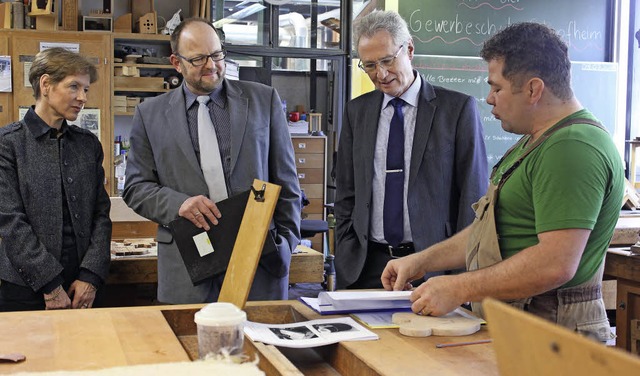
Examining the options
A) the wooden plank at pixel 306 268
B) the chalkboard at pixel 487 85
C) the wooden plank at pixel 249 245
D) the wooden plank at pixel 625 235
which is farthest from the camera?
the chalkboard at pixel 487 85

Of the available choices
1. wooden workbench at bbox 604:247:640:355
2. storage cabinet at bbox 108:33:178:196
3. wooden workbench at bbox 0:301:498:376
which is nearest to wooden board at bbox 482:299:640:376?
wooden workbench at bbox 0:301:498:376

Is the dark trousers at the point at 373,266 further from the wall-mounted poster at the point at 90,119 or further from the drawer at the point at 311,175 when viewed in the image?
the drawer at the point at 311,175

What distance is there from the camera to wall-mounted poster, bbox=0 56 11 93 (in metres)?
6.82

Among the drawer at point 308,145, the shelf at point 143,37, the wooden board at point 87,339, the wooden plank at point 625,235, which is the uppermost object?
the shelf at point 143,37

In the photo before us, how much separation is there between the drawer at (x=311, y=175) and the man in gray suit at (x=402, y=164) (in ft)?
16.9

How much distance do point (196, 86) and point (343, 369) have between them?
4.21 ft

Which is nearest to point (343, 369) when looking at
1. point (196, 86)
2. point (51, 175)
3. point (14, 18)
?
point (196, 86)

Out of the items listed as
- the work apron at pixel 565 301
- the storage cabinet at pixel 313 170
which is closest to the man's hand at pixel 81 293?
the work apron at pixel 565 301

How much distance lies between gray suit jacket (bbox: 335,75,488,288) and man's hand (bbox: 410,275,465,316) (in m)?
0.69

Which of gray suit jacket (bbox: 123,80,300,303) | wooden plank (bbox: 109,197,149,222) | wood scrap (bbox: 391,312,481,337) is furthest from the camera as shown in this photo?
wooden plank (bbox: 109,197,149,222)

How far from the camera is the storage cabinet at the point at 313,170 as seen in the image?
792 centimetres

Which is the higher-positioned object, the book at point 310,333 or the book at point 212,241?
the book at point 212,241

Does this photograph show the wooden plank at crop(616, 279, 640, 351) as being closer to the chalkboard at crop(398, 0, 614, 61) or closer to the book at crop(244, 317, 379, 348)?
the book at crop(244, 317, 379, 348)

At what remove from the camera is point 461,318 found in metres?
1.95
